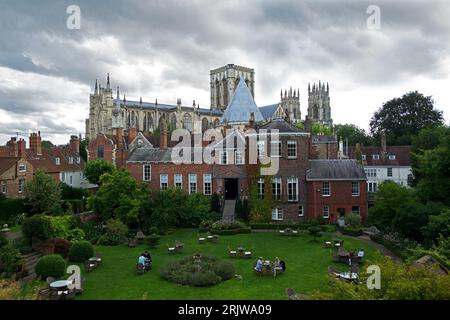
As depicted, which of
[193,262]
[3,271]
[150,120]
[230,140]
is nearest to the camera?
[3,271]

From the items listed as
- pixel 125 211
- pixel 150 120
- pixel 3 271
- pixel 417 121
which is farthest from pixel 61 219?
pixel 150 120

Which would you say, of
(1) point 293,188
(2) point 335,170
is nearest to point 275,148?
(1) point 293,188

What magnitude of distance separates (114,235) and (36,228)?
21.9 ft

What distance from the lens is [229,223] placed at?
121 ft

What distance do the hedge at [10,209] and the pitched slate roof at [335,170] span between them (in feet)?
95.2

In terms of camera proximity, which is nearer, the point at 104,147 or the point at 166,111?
the point at 104,147

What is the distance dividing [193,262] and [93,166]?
102 feet

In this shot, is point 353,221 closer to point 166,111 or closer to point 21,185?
point 21,185

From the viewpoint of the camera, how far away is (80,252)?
26062 mm

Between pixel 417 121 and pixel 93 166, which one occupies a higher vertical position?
pixel 417 121

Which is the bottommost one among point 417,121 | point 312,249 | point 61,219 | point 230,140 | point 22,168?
point 312,249

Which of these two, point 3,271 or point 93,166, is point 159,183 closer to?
point 93,166

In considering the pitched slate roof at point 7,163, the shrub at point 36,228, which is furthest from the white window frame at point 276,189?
the pitched slate roof at point 7,163

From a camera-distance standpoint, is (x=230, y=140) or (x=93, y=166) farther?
(x=93, y=166)
